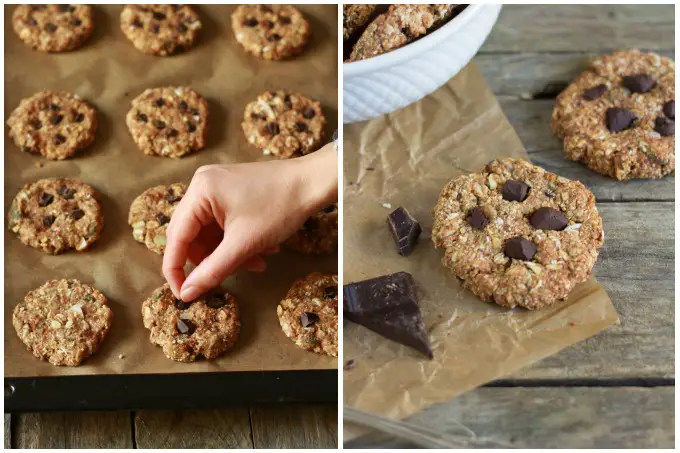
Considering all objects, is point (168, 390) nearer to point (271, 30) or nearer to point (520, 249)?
point (520, 249)

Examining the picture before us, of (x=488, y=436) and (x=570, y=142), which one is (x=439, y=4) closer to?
(x=570, y=142)

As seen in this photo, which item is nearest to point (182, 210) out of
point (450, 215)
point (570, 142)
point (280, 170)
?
point (280, 170)

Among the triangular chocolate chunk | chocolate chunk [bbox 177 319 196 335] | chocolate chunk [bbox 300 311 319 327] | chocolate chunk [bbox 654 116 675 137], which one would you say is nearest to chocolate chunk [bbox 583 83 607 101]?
chocolate chunk [bbox 654 116 675 137]

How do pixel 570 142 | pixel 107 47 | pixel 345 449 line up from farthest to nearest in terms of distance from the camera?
pixel 107 47, pixel 570 142, pixel 345 449

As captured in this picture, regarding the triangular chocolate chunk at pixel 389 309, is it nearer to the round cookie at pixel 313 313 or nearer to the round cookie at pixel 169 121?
the round cookie at pixel 313 313

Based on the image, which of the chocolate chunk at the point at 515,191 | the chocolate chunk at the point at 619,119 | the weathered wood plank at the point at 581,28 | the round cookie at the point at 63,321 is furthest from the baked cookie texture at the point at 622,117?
A: the round cookie at the point at 63,321

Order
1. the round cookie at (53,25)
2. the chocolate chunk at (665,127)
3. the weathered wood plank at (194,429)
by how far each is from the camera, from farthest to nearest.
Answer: the round cookie at (53,25)
the chocolate chunk at (665,127)
the weathered wood plank at (194,429)
